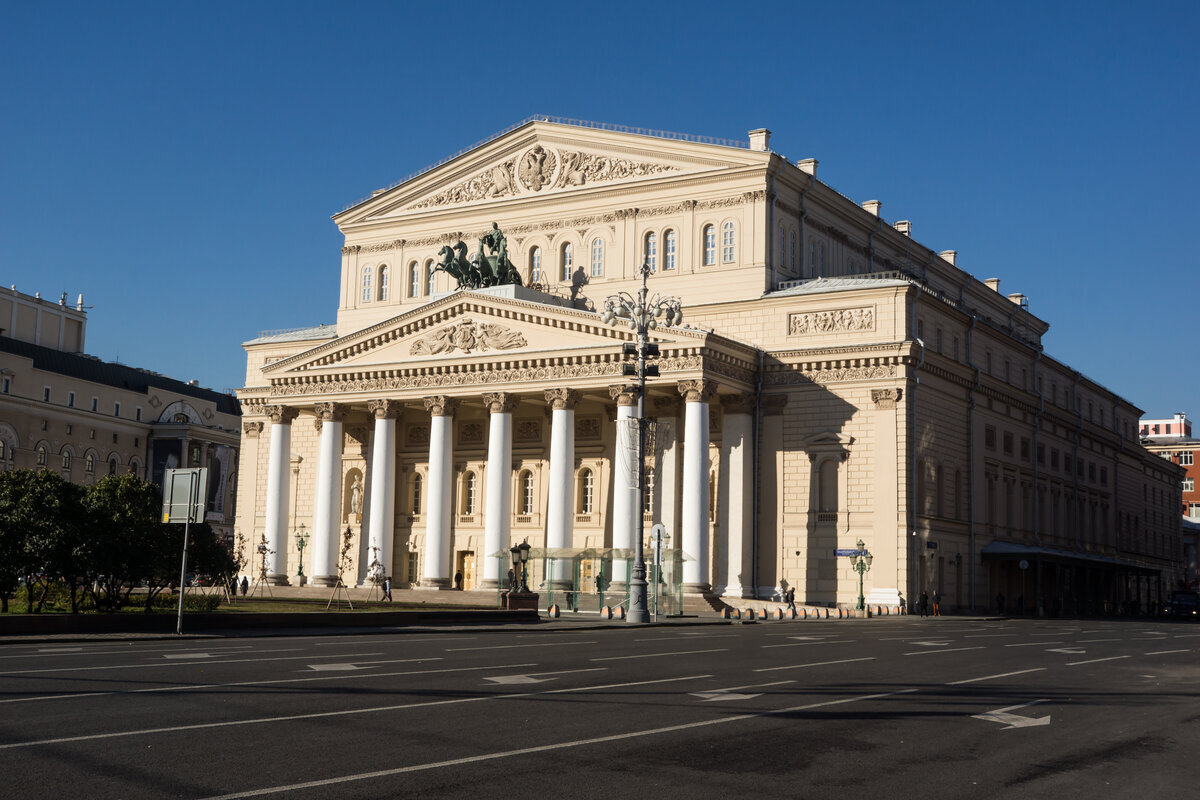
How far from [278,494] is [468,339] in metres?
14.0

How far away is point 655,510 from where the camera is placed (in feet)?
188

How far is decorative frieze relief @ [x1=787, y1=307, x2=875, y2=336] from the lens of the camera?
57.1 m

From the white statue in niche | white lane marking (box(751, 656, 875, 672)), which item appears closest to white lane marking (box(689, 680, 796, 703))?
white lane marking (box(751, 656, 875, 672))

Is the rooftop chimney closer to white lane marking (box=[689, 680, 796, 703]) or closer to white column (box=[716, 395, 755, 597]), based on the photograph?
white column (box=[716, 395, 755, 597])

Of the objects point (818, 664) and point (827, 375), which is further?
point (827, 375)

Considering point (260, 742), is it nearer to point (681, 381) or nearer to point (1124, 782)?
point (1124, 782)

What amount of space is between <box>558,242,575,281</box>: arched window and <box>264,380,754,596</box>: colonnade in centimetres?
927

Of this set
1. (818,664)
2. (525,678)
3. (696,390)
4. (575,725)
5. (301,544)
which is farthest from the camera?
(301,544)

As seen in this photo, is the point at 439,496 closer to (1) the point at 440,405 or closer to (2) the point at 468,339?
(1) the point at 440,405

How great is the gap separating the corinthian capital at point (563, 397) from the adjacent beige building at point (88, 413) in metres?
53.0

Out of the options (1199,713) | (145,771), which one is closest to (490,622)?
(1199,713)

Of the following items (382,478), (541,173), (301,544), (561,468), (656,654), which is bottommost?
(656,654)

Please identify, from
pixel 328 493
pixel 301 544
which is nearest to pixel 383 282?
pixel 328 493

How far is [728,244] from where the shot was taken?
62.2m
